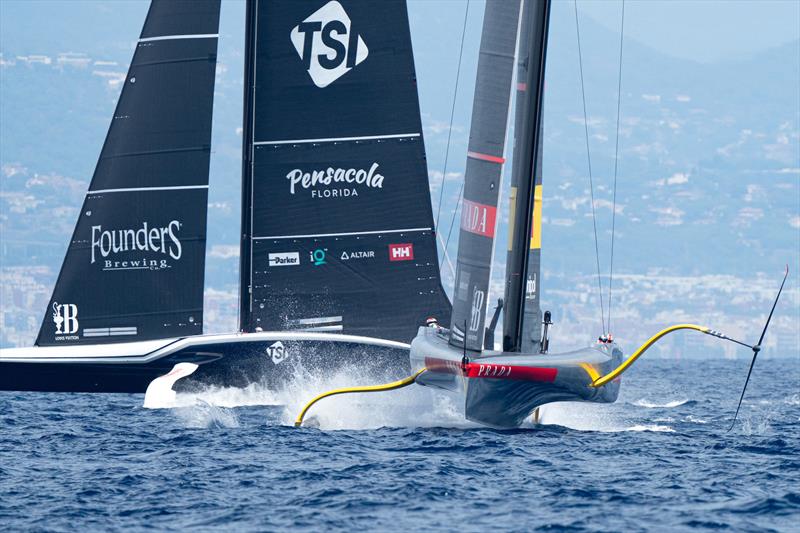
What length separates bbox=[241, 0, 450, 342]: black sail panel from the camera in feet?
88.2

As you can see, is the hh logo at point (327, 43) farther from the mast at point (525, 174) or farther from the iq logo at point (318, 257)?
the mast at point (525, 174)

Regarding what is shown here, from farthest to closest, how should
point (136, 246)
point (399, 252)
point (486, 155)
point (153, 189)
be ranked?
1. point (399, 252)
2. point (136, 246)
3. point (153, 189)
4. point (486, 155)

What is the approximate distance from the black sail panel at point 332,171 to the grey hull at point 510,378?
6166 mm

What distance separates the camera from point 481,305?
20.3 m

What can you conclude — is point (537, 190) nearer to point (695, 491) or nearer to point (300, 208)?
point (300, 208)

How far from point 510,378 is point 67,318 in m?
9.97

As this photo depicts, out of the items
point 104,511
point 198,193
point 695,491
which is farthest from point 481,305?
point 198,193

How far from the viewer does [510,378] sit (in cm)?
1972

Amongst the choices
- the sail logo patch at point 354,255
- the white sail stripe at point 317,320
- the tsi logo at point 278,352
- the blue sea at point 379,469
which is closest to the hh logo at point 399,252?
the sail logo patch at point 354,255

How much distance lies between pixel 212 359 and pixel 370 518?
1113 cm

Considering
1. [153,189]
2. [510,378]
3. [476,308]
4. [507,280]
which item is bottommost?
[510,378]

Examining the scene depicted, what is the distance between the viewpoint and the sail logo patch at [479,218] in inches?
795

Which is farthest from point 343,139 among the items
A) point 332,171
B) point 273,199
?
point 273,199

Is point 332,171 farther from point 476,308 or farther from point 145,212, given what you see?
point 476,308
